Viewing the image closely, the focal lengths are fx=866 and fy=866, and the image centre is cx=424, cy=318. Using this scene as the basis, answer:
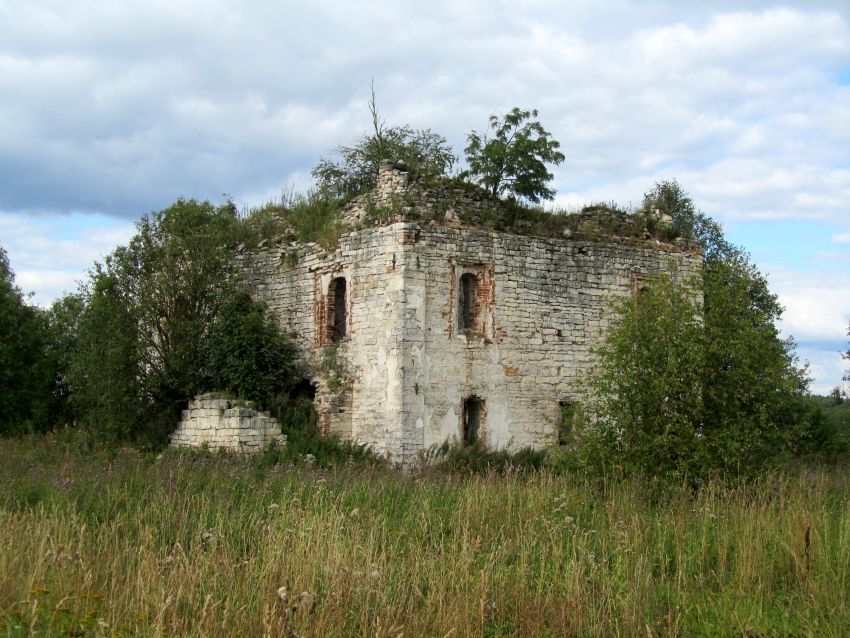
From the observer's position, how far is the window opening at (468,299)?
1773 cm

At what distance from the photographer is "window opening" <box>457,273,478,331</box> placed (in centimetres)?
1773

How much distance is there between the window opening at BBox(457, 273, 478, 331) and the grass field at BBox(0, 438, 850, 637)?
7.06 m

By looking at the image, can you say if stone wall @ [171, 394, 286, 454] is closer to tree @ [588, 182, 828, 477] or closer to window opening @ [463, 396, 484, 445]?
window opening @ [463, 396, 484, 445]

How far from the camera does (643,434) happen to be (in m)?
12.1

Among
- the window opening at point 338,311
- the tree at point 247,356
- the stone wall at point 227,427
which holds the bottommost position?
the stone wall at point 227,427

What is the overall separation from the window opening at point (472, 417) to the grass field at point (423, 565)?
6252 millimetres

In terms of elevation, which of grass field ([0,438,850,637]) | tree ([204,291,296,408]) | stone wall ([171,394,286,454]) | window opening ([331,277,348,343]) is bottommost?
grass field ([0,438,850,637])

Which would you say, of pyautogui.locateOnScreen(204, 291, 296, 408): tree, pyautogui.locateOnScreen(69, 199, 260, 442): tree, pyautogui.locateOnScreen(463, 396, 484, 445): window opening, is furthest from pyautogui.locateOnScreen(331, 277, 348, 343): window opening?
pyautogui.locateOnScreen(463, 396, 484, 445): window opening

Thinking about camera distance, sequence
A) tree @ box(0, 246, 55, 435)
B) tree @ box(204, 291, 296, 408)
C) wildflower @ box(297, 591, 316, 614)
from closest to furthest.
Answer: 1. wildflower @ box(297, 591, 316, 614)
2. tree @ box(204, 291, 296, 408)
3. tree @ box(0, 246, 55, 435)

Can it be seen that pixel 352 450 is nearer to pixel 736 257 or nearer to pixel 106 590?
pixel 106 590

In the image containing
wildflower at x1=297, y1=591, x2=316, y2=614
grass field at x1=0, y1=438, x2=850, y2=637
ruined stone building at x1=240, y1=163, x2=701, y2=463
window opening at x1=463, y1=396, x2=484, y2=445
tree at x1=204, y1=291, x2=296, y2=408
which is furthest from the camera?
tree at x1=204, y1=291, x2=296, y2=408

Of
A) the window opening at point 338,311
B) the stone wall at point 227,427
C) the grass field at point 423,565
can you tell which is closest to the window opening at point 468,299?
the window opening at point 338,311

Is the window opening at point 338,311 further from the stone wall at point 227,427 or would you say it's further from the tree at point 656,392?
the tree at point 656,392

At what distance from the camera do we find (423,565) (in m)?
7.41
